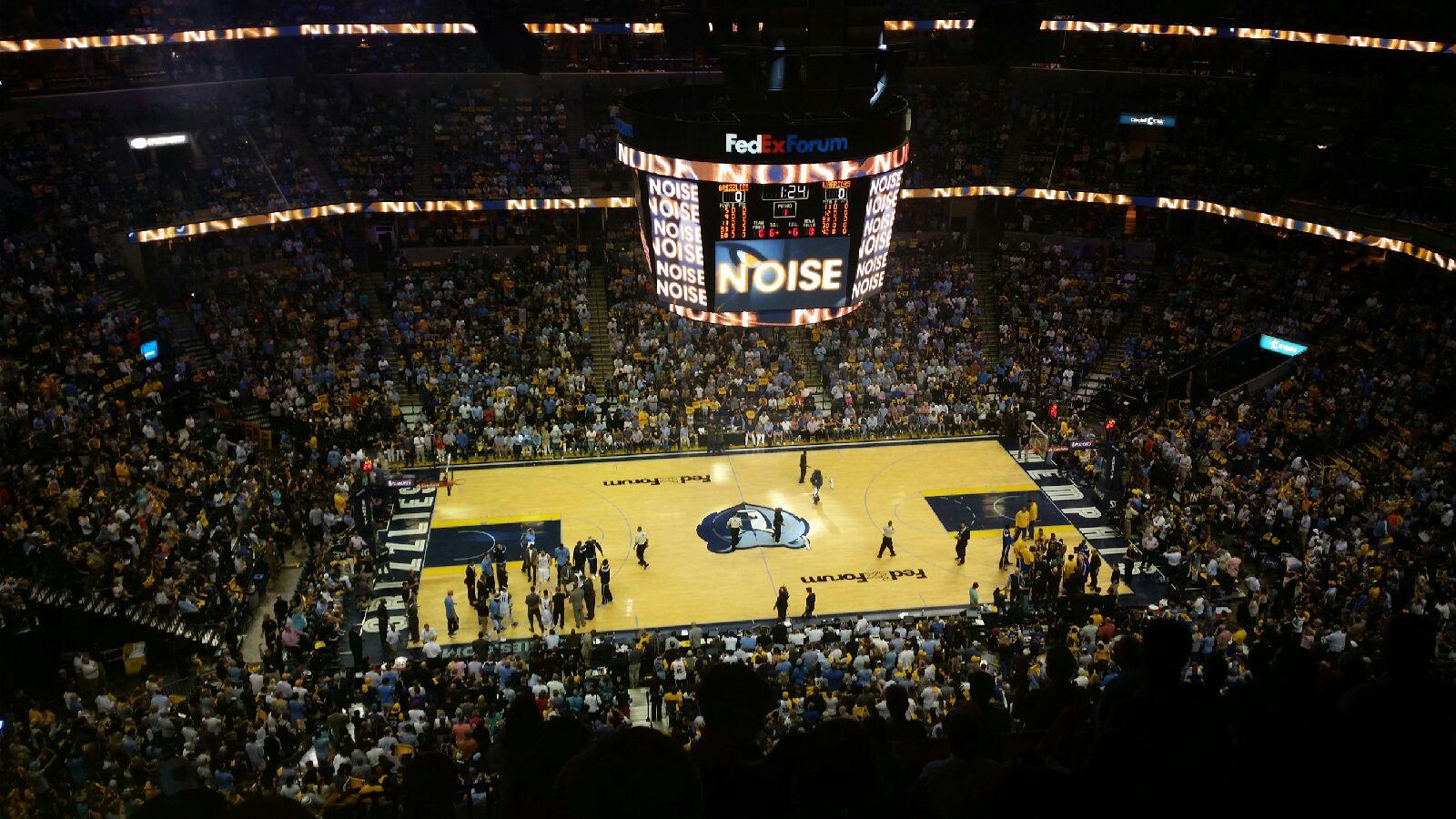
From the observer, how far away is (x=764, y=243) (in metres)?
24.3

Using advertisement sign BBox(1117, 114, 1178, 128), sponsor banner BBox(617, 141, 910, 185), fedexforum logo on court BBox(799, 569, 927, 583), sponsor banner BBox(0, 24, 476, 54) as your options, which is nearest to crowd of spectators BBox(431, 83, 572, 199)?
sponsor banner BBox(0, 24, 476, 54)

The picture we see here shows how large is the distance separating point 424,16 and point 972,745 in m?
43.0

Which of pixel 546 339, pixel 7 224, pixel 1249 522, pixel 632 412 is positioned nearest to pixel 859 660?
pixel 1249 522

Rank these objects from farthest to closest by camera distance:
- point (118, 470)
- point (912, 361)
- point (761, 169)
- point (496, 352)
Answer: point (912, 361)
point (496, 352)
point (118, 470)
point (761, 169)

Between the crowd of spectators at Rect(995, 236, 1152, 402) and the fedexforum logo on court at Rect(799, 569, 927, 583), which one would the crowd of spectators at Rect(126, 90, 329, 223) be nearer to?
the fedexforum logo on court at Rect(799, 569, 927, 583)

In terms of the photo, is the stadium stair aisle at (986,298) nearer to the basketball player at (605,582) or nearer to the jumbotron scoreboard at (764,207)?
the jumbotron scoreboard at (764,207)

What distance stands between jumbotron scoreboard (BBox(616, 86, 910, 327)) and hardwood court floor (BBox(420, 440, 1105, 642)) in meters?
6.67

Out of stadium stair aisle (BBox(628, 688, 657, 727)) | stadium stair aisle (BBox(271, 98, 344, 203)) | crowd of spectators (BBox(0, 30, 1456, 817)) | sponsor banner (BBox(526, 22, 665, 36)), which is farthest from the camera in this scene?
sponsor banner (BBox(526, 22, 665, 36))

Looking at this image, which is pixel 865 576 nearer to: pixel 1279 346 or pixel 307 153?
pixel 1279 346

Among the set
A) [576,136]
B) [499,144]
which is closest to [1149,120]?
[576,136]

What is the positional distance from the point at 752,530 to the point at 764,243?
29.4 ft

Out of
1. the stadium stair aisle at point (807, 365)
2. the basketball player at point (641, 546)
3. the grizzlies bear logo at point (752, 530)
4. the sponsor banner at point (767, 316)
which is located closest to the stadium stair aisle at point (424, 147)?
the stadium stair aisle at point (807, 365)

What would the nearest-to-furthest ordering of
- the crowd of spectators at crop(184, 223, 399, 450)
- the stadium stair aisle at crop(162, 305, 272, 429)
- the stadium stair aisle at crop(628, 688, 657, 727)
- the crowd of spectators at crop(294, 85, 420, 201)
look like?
1. the stadium stair aisle at crop(628, 688, 657, 727)
2. the crowd of spectators at crop(184, 223, 399, 450)
3. the stadium stair aisle at crop(162, 305, 272, 429)
4. the crowd of spectators at crop(294, 85, 420, 201)

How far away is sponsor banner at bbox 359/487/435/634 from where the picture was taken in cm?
2612
